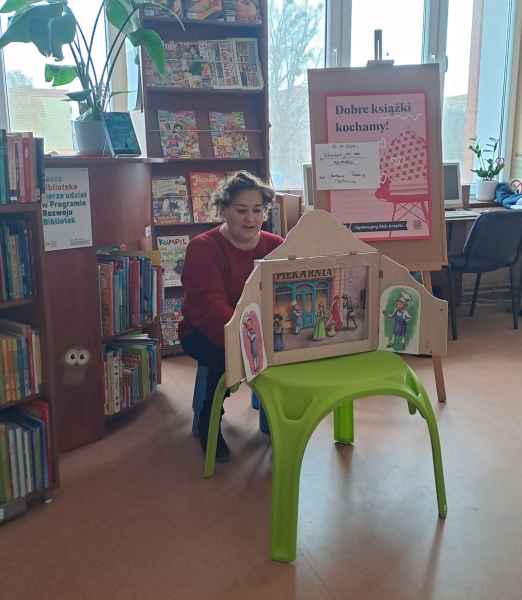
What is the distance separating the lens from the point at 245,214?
232 centimetres

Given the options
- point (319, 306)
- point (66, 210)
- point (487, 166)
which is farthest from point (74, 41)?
point (487, 166)

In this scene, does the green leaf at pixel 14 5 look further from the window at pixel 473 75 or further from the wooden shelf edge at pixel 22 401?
the window at pixel 473 75

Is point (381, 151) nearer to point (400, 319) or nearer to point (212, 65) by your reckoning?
point (400, 319)

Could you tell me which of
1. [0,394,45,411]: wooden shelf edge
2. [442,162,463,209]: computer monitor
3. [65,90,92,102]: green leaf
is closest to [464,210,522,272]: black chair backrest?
[442,162,463,209]: computer monitor

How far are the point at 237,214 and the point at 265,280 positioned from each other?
0.42 meters

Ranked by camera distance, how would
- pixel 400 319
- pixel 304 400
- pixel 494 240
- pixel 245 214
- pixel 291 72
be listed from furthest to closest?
pixel 291 72
pixel 494 240
pixel 245 214
pixel 400 319
pixel 304 400

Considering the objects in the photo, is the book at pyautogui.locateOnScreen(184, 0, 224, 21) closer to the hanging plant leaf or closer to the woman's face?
the hanging plant leaf

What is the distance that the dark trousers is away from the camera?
238 cm

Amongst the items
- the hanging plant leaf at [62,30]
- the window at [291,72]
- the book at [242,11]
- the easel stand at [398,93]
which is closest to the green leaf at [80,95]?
the hanging plant leaf at [62,30]

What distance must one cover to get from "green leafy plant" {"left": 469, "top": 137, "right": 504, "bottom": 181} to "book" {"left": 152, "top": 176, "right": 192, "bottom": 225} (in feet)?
7.66

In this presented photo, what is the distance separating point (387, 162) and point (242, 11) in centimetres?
147

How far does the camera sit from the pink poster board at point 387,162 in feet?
8.54

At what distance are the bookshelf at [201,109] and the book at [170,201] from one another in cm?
4

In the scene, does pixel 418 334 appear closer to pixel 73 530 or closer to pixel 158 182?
pixel 73 530
